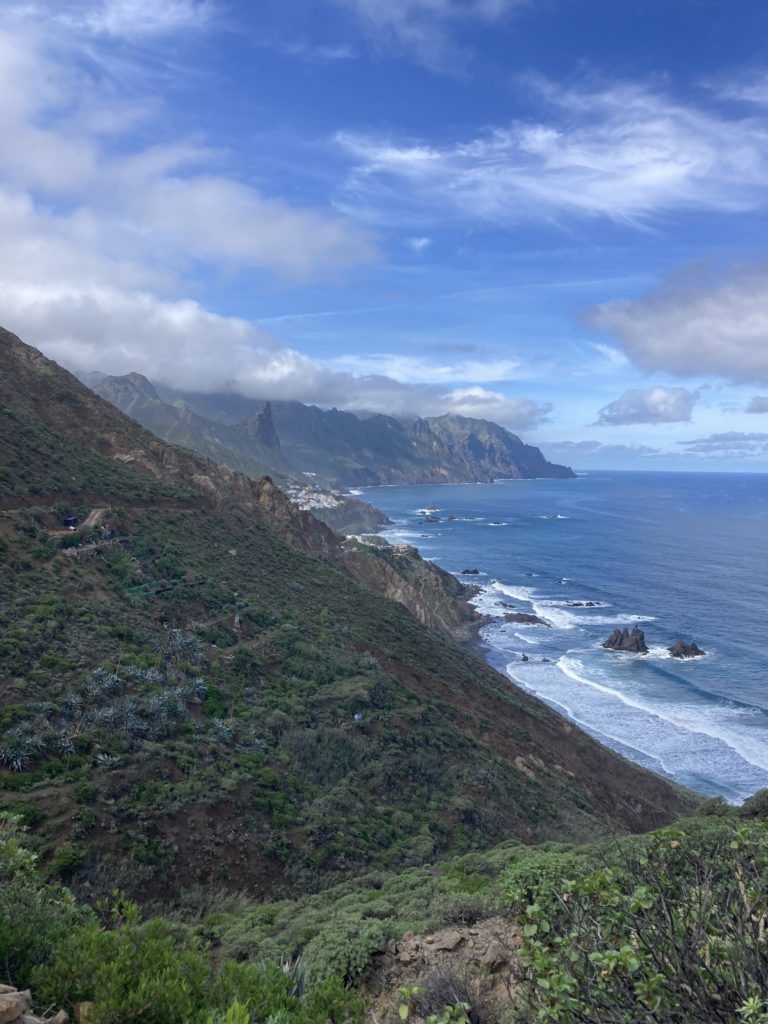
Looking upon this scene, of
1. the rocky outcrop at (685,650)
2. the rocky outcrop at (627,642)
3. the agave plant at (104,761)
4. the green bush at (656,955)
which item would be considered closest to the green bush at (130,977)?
the green bush at (656,955)

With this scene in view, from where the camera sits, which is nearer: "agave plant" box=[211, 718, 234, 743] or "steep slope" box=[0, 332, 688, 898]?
"steep slope" box=[0, 332, 688, 898]

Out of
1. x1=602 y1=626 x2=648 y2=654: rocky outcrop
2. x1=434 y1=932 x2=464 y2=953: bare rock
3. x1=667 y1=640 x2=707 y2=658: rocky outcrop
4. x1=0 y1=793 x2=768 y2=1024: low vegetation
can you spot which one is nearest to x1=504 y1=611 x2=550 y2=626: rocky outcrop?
x1=602 y1=626 x2=648 y2=654: rocky outcrop

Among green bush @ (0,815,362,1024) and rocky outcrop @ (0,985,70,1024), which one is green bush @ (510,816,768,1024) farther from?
rocky outcrop @ (0,985,70,1024)

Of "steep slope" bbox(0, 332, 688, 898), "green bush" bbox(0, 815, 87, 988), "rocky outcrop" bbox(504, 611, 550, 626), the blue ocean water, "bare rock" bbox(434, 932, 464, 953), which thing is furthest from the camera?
"rocky outcrop" bbox(504, 611, 550, 626)

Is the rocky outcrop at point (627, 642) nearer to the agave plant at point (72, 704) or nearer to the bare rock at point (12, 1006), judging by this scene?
the agave plant at point (72, 704)

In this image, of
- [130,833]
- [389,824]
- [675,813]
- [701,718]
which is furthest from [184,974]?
[701,718]

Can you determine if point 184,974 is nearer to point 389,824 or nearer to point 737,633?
point 389,824

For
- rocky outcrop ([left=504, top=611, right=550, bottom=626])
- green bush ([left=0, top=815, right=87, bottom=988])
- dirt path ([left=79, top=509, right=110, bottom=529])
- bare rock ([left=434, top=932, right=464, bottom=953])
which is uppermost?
dirt path ([left=79, top=509, right=110, bottom=529])
